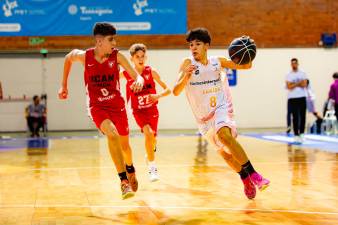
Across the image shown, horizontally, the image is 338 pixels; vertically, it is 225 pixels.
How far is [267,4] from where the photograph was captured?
20094 mm

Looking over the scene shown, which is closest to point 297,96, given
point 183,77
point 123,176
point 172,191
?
point 172,191

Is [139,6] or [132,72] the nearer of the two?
[132,72]

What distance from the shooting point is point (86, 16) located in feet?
59.4

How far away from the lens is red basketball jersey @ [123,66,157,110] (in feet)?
25.2

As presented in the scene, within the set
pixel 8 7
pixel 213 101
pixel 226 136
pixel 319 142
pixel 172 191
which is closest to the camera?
pixel 226 136

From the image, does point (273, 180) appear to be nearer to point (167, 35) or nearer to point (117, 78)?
point (117, 78)

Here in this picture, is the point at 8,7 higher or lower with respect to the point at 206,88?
higher

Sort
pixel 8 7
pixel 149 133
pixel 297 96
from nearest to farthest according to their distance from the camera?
1. pixel 149 133
2. pixel 297 96
3. pixel 8 7

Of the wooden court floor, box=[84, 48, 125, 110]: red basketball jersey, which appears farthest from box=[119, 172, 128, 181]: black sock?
box=[84, 48, 125, 110]: red basketball jersey

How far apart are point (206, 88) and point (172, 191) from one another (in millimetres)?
1369

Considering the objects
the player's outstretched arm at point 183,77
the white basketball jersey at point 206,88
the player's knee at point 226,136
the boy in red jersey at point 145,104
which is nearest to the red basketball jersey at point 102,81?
the player's outstretched arm at point 183,77

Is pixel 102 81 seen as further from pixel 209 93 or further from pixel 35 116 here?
pixel 35 116

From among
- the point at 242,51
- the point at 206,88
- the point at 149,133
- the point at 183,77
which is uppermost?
the point at 242,51

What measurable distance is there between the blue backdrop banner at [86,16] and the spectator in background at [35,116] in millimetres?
2321
